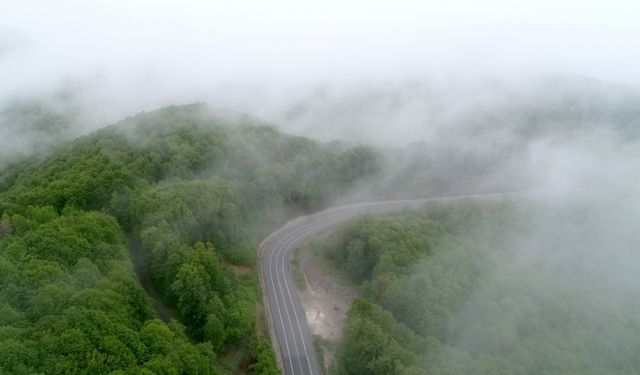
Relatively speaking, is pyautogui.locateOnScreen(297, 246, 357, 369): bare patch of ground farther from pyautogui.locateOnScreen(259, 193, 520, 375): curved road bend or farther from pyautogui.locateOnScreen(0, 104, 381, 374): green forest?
pyautogui.locateOnScreen(0, 104, 381, 374): green forest

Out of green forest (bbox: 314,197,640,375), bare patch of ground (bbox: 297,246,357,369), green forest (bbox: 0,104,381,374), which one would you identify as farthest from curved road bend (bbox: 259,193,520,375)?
green forest (bbox: 314,197,640,375)

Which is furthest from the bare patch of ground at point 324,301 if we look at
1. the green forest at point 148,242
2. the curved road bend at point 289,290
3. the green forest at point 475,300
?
the green forest at point 148,242

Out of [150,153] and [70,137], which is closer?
[150,153]

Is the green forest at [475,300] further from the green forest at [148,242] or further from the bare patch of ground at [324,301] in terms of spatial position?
the green forest at [148,242]

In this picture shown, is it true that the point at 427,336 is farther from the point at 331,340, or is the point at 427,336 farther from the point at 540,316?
the point at 540,316

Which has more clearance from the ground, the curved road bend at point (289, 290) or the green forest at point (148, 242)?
the green forest at point (148, 242)

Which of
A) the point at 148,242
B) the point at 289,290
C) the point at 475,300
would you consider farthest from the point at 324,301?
the point at 148,242

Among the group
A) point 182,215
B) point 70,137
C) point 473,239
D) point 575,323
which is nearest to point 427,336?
point 575,323
